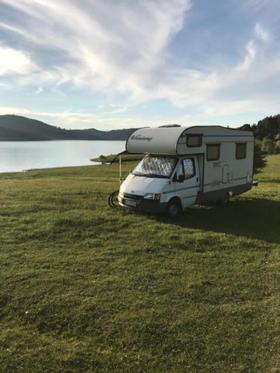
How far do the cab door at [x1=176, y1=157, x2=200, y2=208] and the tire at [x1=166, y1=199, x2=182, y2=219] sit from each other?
0.21 metres

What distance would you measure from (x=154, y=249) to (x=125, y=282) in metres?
2.15

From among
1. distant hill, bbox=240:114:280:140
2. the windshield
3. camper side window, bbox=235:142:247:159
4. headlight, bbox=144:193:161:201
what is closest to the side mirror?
the windshield

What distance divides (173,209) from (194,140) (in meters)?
2.40

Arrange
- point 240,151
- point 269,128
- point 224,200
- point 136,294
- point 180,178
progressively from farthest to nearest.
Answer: point 269,128
point 240,151
point 224,200
point 180,178
point 136,294

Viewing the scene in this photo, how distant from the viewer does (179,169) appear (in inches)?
497

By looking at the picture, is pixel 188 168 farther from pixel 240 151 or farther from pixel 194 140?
pixel 240 151

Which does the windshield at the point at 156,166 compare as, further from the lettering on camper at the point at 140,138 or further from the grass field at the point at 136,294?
the grass field at the point at 136,294

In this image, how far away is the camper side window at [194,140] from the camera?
505 inches

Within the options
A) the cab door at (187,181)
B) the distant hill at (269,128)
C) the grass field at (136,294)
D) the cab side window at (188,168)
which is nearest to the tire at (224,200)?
the cab door at (187,181)

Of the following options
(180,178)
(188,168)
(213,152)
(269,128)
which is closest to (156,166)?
(180,178)

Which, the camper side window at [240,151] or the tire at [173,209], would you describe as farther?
the camper side window at [240,151]

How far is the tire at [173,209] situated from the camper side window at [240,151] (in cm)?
404

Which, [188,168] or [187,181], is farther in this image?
[188,168]

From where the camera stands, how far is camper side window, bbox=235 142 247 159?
15.4 metres
